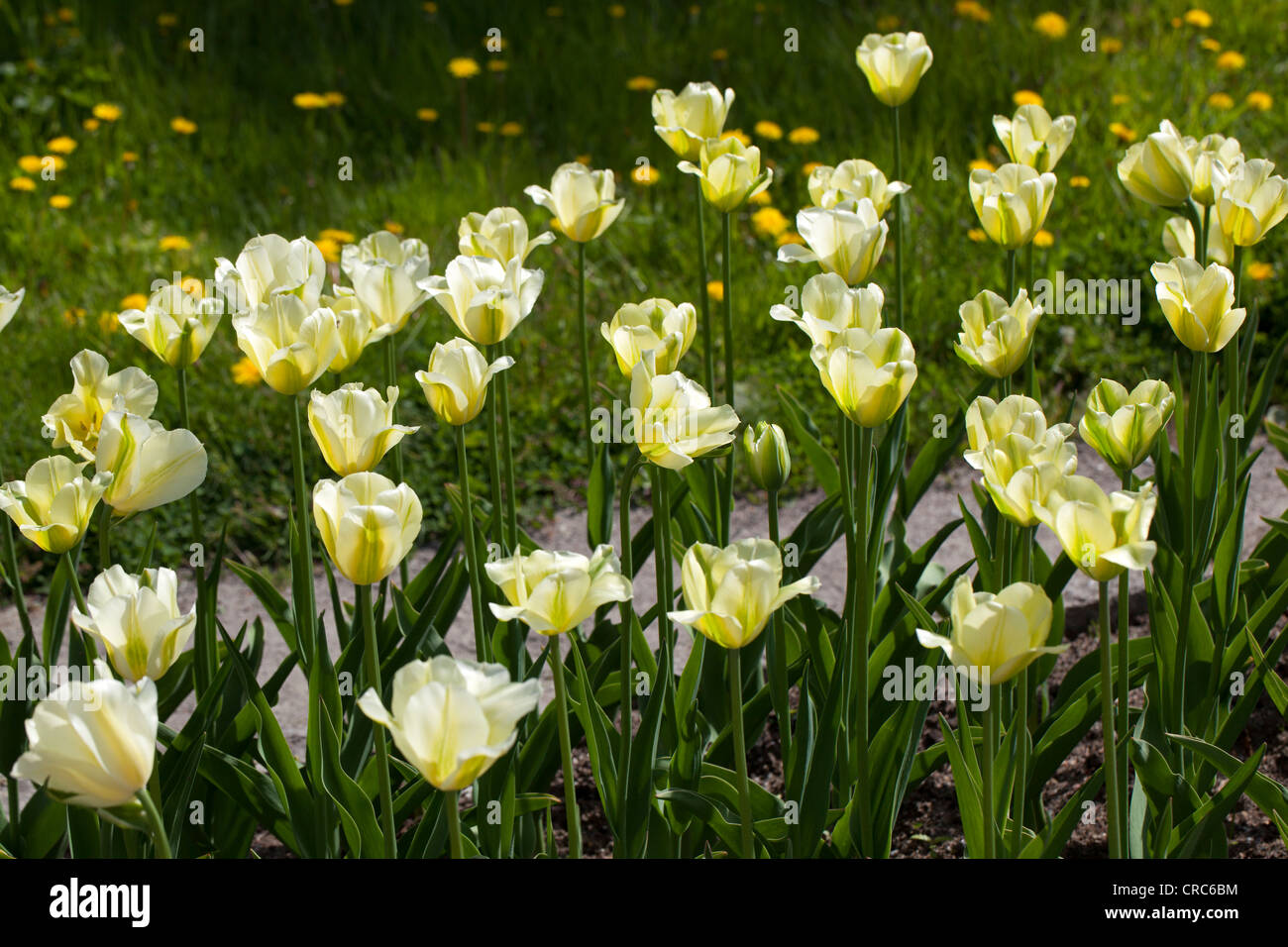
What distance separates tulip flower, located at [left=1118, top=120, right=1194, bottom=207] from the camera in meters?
1.75

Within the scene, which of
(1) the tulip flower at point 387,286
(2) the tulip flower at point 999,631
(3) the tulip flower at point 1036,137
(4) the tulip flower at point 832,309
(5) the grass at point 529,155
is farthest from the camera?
(5) the grass at point 529,155

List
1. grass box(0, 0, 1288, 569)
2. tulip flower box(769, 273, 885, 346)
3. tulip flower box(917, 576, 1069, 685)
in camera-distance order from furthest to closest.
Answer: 1. grass box(0, 0, 1288, 569)
2. tulip flower box(769, 273, 885, 346)
3. tulip flower box(917, 576, 1069, 685)

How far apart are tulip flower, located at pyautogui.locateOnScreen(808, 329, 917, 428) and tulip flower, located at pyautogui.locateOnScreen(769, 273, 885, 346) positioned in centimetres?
5

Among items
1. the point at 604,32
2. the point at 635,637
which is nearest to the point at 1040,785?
the point at 635,637

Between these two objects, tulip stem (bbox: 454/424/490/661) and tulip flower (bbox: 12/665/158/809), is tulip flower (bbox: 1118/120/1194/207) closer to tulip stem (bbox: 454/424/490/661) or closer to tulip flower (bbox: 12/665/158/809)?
tulip stem (bbox: 454/424/490/661)

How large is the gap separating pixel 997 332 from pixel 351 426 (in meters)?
0.70

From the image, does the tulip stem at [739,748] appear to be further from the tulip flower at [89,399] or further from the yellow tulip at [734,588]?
the tulip flower at [89,399]

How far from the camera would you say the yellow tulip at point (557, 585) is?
1143 mm

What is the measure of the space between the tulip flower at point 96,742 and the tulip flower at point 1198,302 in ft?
3.57

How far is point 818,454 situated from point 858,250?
0.49m

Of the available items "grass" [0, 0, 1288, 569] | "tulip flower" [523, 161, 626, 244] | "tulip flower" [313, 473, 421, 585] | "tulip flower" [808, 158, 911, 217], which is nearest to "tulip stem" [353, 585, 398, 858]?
"tulip flower" [313, 473, 421, 585]

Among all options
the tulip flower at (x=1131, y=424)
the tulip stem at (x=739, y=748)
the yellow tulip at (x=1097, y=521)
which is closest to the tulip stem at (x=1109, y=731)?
the yellow tulip at (x=1097, y=521)

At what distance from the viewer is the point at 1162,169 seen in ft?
5.78

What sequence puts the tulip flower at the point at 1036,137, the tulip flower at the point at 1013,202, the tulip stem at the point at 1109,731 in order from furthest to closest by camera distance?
the tulip flower at the point at 1036,137 < the tulip flower at the point at 1013,202 < the tulip stem at the point at 1109,731
